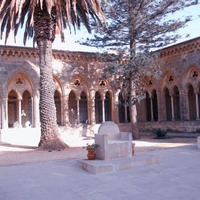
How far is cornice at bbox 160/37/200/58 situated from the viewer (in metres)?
18.7

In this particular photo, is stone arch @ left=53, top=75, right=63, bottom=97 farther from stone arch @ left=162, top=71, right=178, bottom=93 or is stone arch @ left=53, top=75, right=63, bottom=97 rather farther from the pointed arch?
stone arch @ left=162, top=71, right=178, bottom=93

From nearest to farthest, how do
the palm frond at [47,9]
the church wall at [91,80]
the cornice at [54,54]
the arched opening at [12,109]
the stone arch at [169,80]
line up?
1. the palm frond at [47,9]
2. the cornice at [54,54]
3. the church wall at [91,80]
4. the stone arch at [169,80]
5. the arched opening at [12,109]

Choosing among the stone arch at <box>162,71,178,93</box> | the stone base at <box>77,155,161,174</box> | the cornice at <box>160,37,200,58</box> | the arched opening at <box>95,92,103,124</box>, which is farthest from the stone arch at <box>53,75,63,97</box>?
the stone base at <box>77,155,161,174</box>

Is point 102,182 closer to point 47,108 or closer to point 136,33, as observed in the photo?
point 47,108

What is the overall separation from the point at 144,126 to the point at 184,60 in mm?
5898

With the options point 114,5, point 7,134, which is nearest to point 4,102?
point 7,134

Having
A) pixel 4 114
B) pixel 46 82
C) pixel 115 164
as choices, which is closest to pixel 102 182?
pixel 115 164

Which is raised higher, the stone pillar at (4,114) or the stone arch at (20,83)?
the stone arch at (20,83)

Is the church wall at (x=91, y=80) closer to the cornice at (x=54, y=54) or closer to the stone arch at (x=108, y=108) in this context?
the cornice at (x=54, y=54)

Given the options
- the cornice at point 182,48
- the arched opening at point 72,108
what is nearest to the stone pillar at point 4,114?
the arched opening at point 72,108

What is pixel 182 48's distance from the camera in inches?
775

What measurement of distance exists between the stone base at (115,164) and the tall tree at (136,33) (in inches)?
360

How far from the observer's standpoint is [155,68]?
17359 mm

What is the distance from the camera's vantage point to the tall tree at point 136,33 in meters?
17.0
